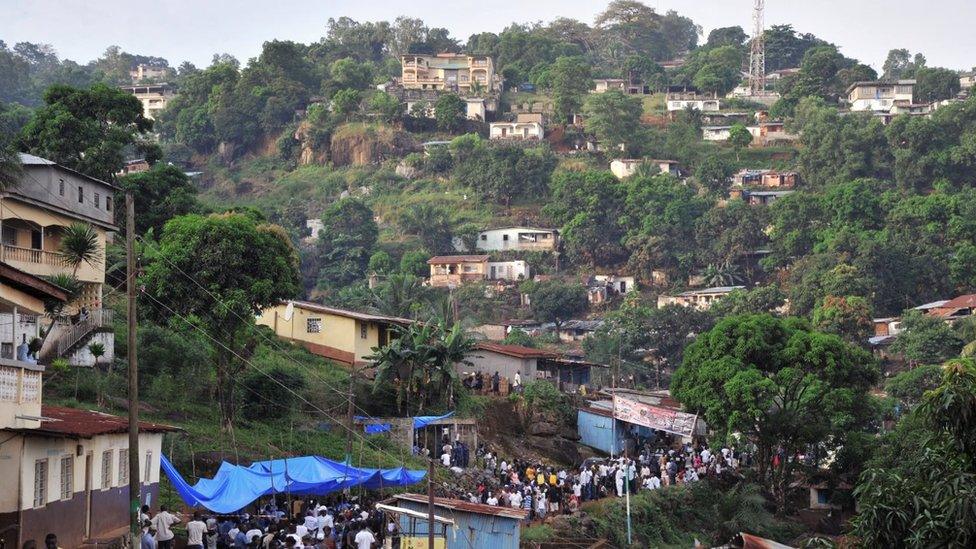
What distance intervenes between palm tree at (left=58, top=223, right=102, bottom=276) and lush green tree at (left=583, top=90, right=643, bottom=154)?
73.0 metres

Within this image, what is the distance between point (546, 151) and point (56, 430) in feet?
280

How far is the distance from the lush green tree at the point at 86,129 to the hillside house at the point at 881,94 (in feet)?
254

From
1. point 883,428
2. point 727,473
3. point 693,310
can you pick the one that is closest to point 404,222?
point 693,310

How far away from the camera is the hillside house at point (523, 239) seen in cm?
9194

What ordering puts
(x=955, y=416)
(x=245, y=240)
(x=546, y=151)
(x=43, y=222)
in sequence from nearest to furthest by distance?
1. (x=955, y=416)
2. (x=43, y=222)
3. (x=245, y=240)
4. (x=546, y=151)

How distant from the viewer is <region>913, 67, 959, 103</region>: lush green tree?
119m

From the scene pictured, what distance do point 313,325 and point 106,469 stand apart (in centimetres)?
2439

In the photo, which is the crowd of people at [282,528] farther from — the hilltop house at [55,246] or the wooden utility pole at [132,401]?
the hilltop house at [55,246]

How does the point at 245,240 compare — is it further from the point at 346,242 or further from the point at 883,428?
the point at 346,242

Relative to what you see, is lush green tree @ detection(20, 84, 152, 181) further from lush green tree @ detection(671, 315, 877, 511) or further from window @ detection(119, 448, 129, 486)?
window @ detection(119, 448, 129, 486)

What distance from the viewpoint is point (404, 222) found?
9394 cm

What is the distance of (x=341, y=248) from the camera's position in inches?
3487

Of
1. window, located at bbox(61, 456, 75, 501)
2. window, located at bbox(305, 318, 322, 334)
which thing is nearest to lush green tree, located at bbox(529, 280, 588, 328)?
window, located at bbox(305, 318, 322, 334)

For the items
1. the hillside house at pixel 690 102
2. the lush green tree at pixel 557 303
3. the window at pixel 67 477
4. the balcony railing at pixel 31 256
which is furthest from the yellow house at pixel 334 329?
the hillside house at pixel 690 102
